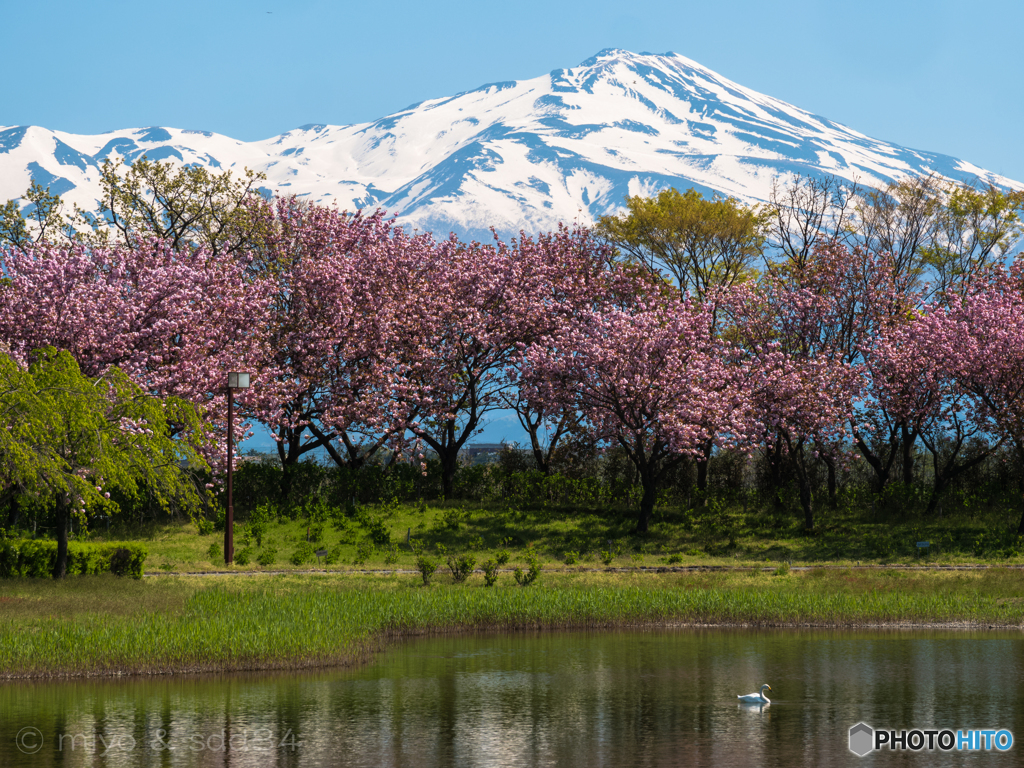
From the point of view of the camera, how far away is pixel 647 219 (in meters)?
59.3

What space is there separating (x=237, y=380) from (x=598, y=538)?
50.0ft

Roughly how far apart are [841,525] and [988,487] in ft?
25.6

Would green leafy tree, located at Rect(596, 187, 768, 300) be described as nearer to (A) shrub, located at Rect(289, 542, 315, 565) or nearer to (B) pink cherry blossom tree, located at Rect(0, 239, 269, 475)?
(B) pink cherry blossom tree, located at Rect(0, 239, 269, 475)

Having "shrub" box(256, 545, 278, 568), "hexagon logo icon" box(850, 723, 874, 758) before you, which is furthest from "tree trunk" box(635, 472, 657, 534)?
"hexagon logo icon" box(850, 723, 874, 758)

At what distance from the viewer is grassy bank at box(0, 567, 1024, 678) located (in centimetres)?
2130

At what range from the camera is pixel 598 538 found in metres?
43.3

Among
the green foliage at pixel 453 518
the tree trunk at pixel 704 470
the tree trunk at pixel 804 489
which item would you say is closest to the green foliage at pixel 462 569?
the green foliage at pixel 453 518

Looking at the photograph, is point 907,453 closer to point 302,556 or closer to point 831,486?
point 831,486

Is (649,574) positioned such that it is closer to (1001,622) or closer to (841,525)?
(1001,622)

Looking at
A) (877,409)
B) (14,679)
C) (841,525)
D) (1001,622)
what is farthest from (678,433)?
(14,679)

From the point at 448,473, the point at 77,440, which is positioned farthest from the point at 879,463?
the point at 77,440

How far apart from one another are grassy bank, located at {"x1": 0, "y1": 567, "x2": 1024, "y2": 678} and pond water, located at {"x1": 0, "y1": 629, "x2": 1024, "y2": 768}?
79 centimetres

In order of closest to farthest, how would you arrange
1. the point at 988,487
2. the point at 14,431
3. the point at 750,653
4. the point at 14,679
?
the point at 14,679 < the point at 750,653 < the point at 14,431 < the point at 988,487

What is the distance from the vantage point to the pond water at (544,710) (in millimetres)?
15484
